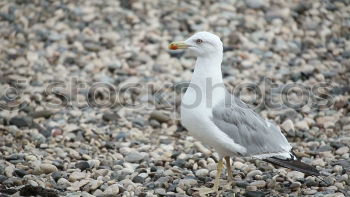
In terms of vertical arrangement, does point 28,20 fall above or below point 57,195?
above

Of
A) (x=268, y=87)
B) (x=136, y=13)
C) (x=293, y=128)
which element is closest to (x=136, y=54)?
(x=136, y=13)

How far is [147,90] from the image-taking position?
7.64m

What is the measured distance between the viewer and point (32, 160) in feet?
18.6

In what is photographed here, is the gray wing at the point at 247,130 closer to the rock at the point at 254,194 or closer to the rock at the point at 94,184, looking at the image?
the rock at the point at 254,194

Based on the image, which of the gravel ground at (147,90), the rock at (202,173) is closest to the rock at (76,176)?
the gravel ground at (147,90)

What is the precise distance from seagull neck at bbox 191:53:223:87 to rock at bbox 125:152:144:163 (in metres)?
1.24

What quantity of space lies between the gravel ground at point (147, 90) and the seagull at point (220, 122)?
0.39 m

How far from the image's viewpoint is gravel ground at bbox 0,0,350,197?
5.40 meters

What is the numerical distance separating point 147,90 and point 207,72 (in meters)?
2.69

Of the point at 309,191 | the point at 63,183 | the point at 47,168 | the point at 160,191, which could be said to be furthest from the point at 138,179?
the point at 309,191

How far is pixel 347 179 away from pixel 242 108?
1181 millimetres

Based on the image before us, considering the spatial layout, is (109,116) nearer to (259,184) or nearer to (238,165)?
(238,165)

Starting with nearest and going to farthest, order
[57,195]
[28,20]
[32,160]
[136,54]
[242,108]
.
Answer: [57,195] < [242,108] < [32,160] < [136,54] < [28,20]

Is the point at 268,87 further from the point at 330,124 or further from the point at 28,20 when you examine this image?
the point at 28,20
